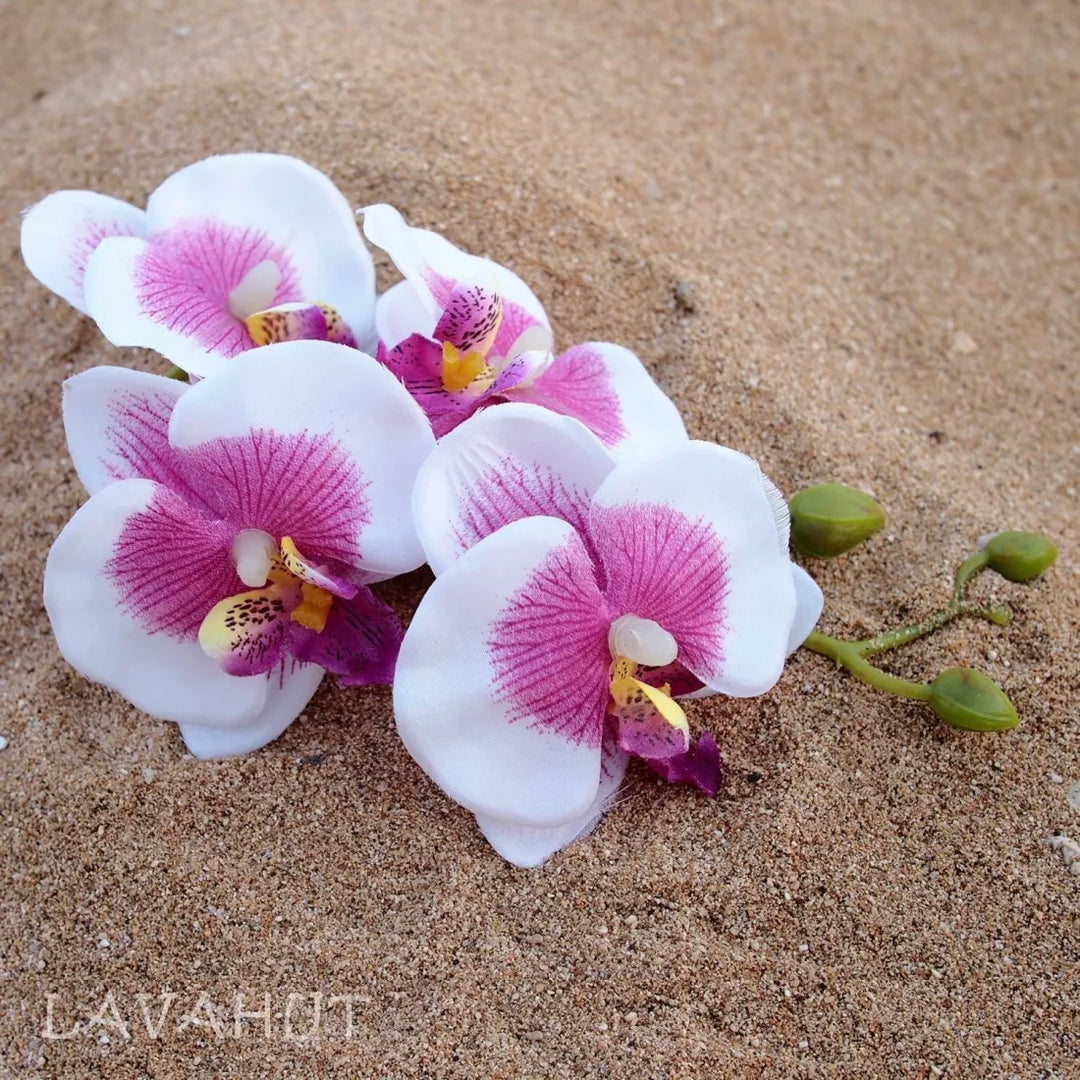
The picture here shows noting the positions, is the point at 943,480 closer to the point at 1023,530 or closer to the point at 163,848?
the point at 1023,530

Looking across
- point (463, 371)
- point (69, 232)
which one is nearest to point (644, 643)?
point (463, 371)

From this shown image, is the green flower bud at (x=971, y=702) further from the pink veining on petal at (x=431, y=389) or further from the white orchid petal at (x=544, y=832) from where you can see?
the pink veining on petal at (x=431, y=389)

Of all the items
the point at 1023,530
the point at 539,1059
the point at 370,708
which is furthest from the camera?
Result: the point at 1023,530

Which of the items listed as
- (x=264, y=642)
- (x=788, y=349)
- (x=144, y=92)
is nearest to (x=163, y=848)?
(x=264, y=642)

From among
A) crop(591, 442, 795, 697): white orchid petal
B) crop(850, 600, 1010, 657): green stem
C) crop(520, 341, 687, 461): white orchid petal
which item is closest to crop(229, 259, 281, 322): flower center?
crop(520, 341, 687, 461): white orchid petal

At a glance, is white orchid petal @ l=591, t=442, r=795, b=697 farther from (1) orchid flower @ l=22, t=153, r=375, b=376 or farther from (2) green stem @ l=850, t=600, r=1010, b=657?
(1) orchid flower @ l=22, t=153, r=375, b=376

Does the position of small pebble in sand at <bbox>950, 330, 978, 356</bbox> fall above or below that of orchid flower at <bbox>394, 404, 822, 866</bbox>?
below

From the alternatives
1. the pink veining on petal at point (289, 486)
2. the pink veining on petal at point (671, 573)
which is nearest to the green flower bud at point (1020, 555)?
the pink veining on petal at point (671, 573)
